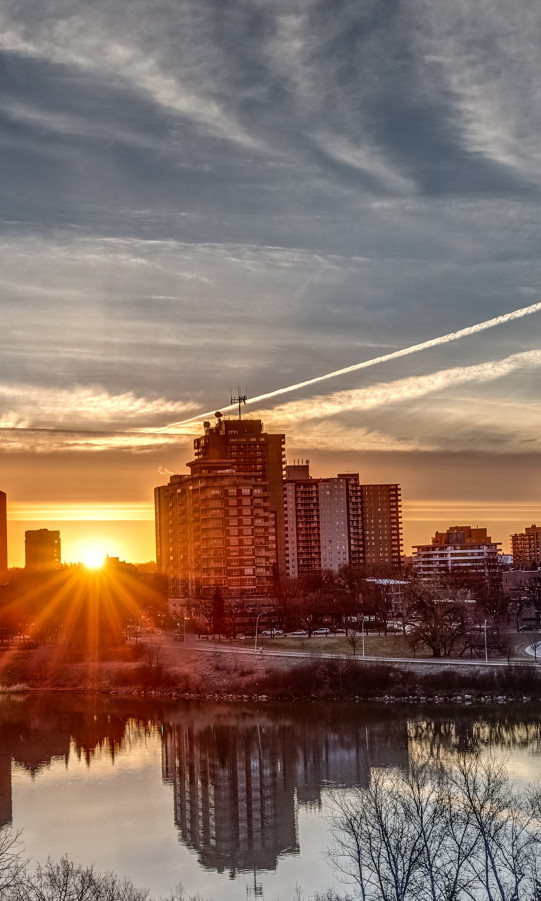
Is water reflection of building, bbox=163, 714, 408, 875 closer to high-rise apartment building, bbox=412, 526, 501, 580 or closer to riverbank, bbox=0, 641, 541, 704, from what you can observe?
riverbank, bbox=0, 641, 541, 704

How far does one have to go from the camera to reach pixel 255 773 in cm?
4594

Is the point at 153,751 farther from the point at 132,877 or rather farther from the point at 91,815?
the point at 132,877

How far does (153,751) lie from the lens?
52344 mm

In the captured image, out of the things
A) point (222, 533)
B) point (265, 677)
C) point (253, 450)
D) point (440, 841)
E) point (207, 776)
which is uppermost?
point (253, 450)

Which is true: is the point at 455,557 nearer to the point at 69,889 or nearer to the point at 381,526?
the point at 381,526

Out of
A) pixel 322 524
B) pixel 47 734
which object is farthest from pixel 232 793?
pixel 322 524

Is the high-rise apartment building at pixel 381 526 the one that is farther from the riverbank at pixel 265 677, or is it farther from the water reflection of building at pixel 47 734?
the water reflection of building at pixel 47 734

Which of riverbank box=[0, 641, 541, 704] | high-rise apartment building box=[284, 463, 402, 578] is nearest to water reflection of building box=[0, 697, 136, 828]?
riverbank box=[0, 641, 541, 704]

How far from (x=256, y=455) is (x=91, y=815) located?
117 m

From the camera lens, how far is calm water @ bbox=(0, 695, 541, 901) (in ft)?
107

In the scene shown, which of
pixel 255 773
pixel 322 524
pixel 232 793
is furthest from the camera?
pixel 322 524

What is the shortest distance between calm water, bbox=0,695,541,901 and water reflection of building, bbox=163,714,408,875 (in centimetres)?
9

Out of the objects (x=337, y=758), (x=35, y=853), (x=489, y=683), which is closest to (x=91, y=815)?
(x=35, y=853)

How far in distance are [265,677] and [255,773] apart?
25.1 m
